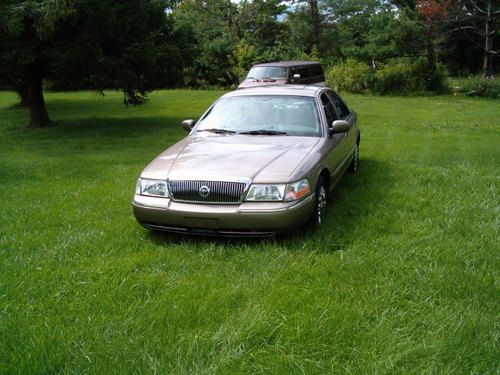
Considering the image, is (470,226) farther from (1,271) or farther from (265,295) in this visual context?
(1,271)

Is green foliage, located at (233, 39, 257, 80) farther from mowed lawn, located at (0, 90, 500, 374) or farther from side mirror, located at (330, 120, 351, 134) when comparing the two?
side mirror, located at (330, 120, 351, 134)

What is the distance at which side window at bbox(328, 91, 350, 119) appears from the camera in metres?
7.16

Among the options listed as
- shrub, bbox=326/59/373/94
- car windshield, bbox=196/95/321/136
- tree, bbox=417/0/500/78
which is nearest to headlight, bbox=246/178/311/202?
car windshield, bbox=196/95/321/136

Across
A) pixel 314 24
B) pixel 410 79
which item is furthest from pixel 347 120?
pixel 314 24

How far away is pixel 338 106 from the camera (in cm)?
734

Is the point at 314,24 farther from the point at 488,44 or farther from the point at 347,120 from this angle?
the point at 347,120

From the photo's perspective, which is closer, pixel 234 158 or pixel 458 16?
pixel 234 158

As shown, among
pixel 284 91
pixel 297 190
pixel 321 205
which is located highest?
pixel 284 91

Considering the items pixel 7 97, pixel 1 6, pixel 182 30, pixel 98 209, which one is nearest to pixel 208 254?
pixel 98 209

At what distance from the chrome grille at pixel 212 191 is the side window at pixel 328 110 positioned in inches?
82.1

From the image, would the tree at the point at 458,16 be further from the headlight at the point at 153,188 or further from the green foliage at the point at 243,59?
the headlight at the point at 153,188

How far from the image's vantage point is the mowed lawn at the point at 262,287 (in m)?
3.00

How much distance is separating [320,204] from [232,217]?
116cm

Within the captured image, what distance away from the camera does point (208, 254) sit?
→ 451 cm
